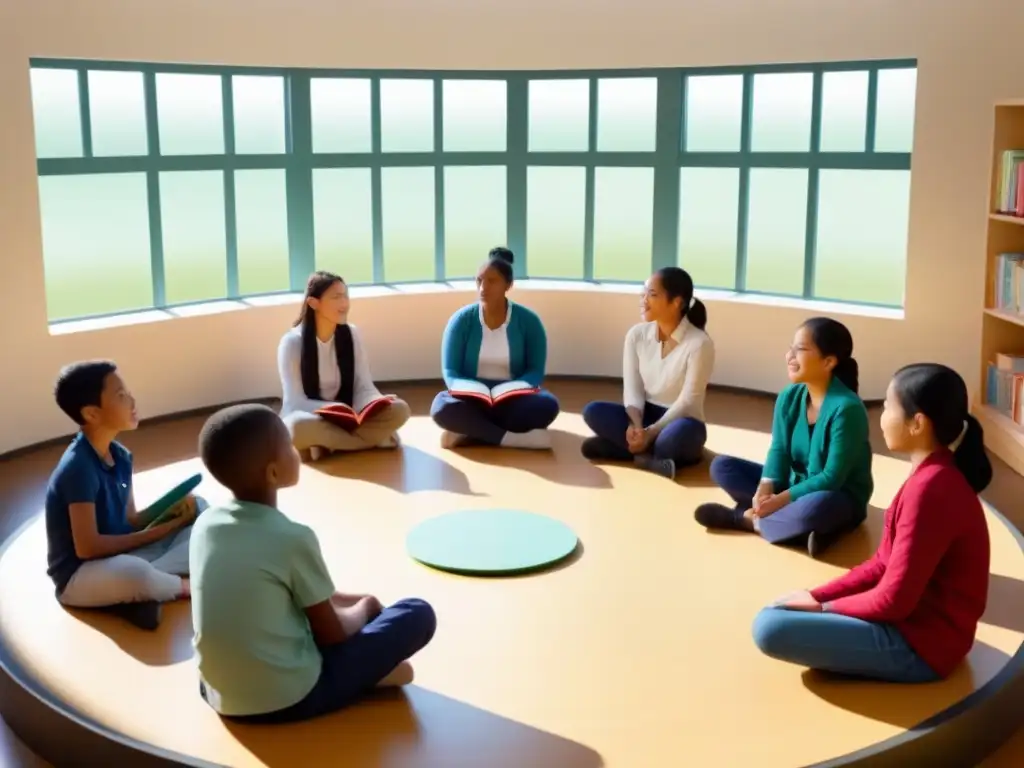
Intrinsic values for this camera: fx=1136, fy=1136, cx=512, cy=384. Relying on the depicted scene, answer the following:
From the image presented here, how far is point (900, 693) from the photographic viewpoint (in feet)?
10.7

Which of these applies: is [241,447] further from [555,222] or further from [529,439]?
[555,222]

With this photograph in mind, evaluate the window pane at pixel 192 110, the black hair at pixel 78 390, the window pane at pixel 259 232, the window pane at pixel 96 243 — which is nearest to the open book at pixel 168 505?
the black hair at pixel 78 390

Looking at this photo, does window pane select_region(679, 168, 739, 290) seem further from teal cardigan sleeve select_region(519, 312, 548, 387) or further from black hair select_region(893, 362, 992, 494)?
black hair select_region(893, 362, 992, 494)

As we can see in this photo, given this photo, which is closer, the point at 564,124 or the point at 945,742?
the point at 945,742

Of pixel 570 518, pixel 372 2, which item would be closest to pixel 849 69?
pixel 372 2

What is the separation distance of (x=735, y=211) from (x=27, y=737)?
5.75 meters

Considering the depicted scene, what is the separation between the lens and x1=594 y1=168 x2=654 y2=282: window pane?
8367mm

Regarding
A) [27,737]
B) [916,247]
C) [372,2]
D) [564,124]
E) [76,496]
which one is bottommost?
[27,737]

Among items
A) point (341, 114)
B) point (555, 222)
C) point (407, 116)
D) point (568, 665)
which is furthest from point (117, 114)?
point (555, 222)

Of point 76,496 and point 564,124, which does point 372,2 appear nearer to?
point 564,124

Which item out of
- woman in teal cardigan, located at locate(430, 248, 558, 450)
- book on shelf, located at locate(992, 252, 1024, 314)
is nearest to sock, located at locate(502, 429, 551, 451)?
woman in teal cardigan, located at locate(430, 248, 558, 450)

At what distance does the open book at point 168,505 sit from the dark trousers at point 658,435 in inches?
88.9

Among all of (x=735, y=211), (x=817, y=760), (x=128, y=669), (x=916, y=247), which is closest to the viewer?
(x=817, y=760)

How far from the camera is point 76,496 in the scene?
3635mm
